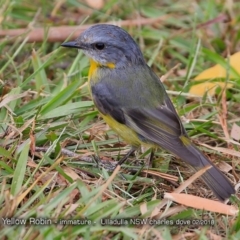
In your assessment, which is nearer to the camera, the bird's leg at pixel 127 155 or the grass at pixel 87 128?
the grass at pixel 87 128

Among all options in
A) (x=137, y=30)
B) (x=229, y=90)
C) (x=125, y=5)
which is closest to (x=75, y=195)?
(x=229, y=90)

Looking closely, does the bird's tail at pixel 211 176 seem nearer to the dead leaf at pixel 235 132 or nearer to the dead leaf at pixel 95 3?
the dead leaf at pixel 235 132

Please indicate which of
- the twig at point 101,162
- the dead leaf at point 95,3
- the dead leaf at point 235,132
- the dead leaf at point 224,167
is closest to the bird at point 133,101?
the twig at point 101,162

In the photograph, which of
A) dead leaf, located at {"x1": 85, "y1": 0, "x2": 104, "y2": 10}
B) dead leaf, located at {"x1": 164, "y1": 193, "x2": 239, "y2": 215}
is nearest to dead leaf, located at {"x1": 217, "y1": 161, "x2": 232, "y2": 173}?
dead leaf, located at {"x1": 164, "y1": 193, "x2": 239, "y2": 215}

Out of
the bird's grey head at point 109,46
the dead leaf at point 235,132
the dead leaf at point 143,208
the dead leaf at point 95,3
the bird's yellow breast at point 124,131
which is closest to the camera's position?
the dead leaf at point 143,208

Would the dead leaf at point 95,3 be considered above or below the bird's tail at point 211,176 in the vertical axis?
above

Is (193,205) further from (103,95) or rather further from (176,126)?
(103,95)
